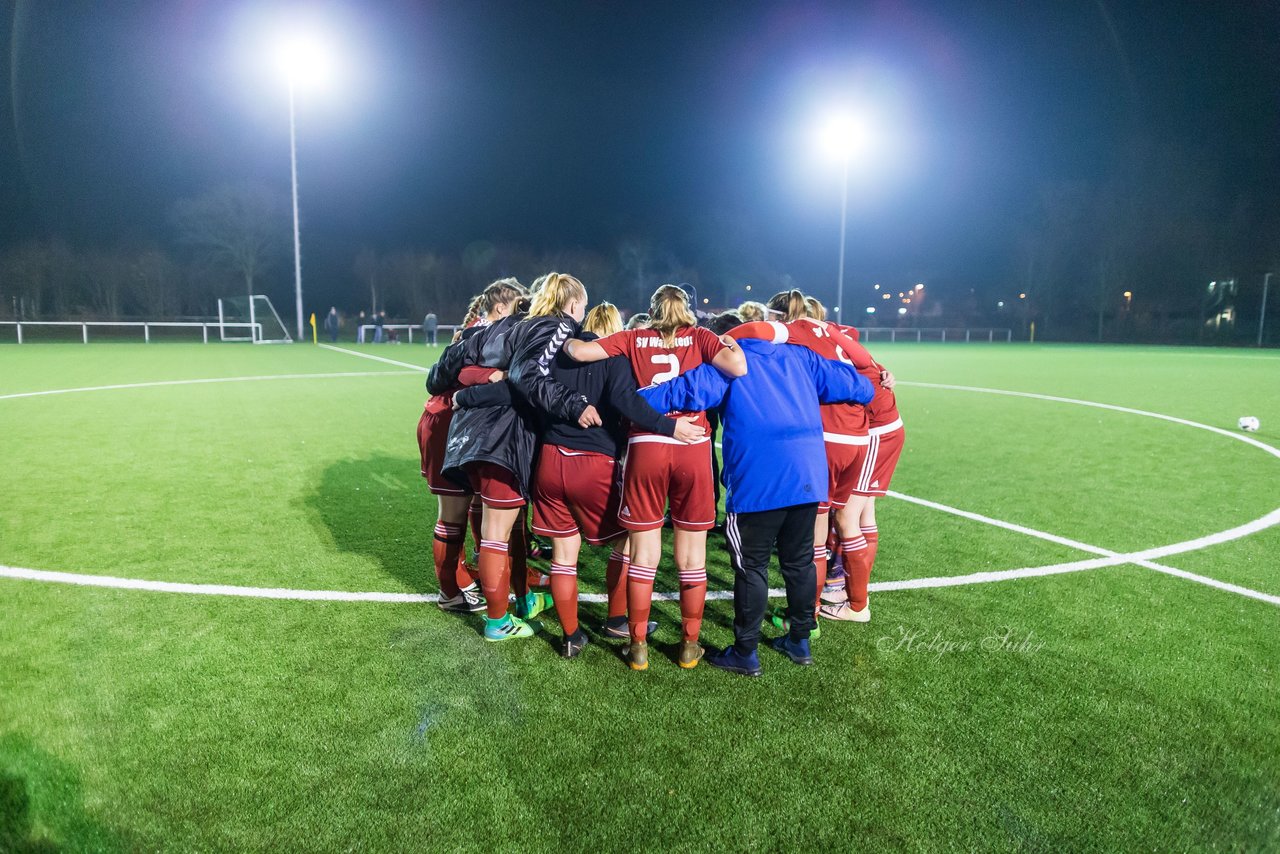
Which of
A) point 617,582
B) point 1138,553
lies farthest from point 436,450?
point 1138,553

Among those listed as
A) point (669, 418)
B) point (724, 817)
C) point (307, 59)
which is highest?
point (307, 59)

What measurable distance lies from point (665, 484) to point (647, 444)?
8.9 inches

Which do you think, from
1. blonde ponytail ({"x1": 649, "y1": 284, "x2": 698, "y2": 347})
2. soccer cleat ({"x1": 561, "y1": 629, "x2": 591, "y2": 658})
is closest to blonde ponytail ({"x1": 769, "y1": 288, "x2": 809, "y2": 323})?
blonde ponytail ({"x1": 649, "y1": 284, "x2": 698, "y2": 347})

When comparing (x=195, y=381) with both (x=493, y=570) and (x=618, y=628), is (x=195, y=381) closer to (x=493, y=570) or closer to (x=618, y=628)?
(x=493, y=570)

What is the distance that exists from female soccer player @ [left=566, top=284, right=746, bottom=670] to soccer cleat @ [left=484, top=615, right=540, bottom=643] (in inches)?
26.5

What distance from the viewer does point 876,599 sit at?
4.81 m

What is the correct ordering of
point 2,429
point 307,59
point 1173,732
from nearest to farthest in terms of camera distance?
point 1173,732 < point 2,429 < point 307,59

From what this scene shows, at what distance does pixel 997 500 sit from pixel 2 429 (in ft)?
40.0

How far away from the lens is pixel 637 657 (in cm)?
388

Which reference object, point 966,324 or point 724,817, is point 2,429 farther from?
point 966,324

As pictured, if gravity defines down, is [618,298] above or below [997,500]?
above

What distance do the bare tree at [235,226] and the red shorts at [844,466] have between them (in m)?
53.3

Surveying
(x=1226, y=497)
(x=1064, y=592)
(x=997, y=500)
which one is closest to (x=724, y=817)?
(x=1064, y=592)
